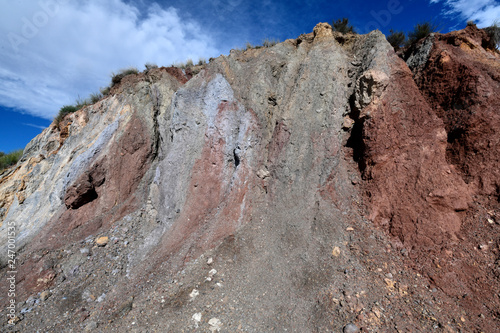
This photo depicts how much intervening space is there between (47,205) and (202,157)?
5.67 meters

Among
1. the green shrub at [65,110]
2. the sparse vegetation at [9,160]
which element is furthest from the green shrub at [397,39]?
the sparse vegetation at [9,160]

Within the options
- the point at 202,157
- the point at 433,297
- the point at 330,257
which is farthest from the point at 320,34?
the point at 433,297

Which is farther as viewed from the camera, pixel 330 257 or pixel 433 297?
pixel 330 257

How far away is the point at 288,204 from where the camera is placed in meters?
5.69

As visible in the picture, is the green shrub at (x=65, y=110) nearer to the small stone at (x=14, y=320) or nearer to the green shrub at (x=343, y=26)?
the small stone at (x=14, y=320)

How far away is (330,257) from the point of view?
4.64m

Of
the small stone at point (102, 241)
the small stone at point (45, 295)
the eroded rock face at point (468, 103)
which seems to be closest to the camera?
the eroded rock face at point (468, 103)

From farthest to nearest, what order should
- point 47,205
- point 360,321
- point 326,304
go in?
point 47,205, point 326,304, point 360,321

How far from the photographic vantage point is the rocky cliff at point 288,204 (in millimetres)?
4082

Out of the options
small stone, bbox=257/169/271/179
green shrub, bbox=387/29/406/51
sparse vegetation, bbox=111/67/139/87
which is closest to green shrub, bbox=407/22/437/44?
green shrub, bbox=387/29/406/51

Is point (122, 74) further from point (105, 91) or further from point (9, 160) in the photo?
point (9, 160)

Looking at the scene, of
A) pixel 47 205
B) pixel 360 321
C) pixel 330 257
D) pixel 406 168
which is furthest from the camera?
pixel 47 205

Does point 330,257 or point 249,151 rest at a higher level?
point 249,151

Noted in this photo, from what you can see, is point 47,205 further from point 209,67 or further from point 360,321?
point 360,321
